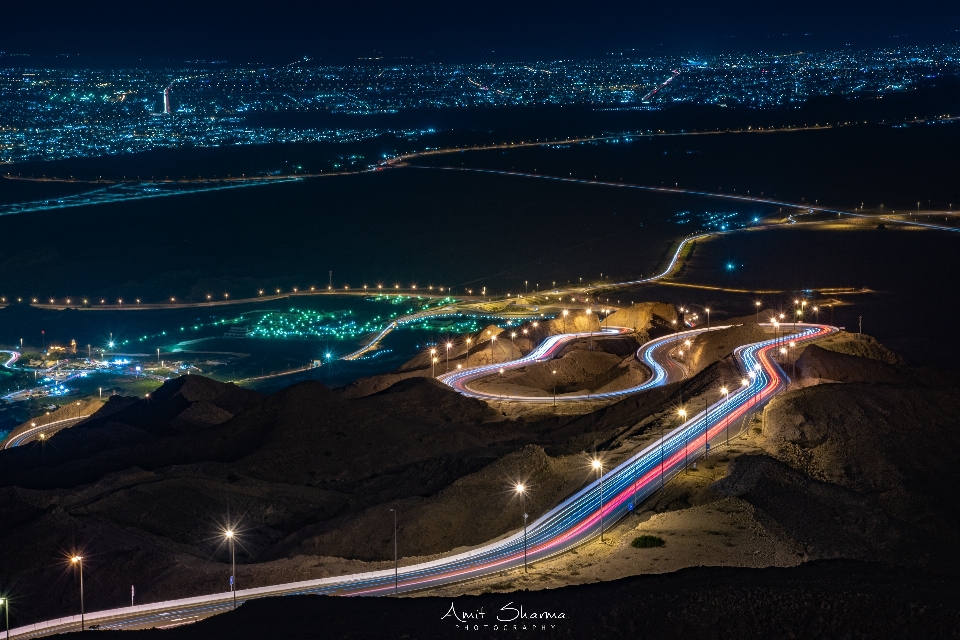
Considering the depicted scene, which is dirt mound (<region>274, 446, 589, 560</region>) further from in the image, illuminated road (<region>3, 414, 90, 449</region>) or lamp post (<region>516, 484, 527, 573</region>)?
illuminated road (<region>3, 414, 90, 449</region>)

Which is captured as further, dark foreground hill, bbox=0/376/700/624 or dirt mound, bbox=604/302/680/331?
dirt mound, bbox=604/302/680/331

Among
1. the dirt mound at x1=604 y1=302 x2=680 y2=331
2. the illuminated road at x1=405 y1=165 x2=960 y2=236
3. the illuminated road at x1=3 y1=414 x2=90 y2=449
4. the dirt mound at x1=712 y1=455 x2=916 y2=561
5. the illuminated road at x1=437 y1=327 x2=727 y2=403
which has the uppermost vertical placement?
the dirt mound at x1=712 y1=455 x2=916 y2=561

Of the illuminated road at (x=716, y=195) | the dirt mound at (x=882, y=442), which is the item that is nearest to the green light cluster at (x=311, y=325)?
the illuminated road at (x=716, y=195)

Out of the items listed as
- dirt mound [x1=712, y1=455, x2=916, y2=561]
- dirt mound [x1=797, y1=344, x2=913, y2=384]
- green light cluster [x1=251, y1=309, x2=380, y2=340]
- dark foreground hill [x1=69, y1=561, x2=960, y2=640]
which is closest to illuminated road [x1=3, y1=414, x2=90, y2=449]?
green light cluster [x1=251, y1=309, x2=380, y2=340]

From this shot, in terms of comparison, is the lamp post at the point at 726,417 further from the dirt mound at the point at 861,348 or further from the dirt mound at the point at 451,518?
the dirt mound at the point at 861,348

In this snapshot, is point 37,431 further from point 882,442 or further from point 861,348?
point 861,348

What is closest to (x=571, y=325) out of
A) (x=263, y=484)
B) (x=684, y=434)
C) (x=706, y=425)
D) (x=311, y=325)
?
(x=311, y=325)

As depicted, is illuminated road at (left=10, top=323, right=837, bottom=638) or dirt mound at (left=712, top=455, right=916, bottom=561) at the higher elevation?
dirt mound at (left=712, top=455, right=916, bottom=561)

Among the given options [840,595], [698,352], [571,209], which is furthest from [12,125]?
[840,595]
